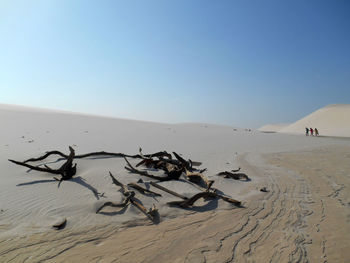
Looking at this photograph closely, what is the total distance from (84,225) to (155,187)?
1380 mm

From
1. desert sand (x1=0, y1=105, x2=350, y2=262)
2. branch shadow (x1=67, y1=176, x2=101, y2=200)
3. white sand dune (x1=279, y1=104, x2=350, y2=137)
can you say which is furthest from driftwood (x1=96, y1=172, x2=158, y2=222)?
white sand dune (x1=279, y1=104, x2=350, y2=137)

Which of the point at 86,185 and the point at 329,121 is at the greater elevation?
the point at 329,121

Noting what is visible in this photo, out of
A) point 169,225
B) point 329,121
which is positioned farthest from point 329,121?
point 169,225

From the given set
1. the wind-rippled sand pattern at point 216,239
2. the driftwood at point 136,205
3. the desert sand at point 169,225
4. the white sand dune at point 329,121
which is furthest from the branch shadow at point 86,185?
the white sand dune at point 329,121

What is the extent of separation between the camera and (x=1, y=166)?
13.1 ft

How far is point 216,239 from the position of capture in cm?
204

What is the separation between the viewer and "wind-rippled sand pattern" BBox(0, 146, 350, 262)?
1.75 m

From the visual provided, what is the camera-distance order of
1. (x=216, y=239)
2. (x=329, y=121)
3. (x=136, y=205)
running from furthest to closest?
1. (x=329, y=121)
2. (x=136, y=205)
3. (x=216, y=239)

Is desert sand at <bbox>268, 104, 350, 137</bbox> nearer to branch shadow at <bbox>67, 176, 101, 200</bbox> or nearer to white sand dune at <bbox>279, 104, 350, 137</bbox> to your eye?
white sand dune at <bbox>279, 104, 350, 137</bbox>

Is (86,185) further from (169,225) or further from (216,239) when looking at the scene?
(216,239)

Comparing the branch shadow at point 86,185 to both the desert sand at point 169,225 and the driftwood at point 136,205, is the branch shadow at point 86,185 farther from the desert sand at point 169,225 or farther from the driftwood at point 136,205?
the driftwood at point 136,205

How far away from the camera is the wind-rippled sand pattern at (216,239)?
1.75 m

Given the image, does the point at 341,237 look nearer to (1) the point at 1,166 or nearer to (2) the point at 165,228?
(2) the point at 165,228

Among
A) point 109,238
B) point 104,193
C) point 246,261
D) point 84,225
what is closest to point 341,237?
point 246,261
